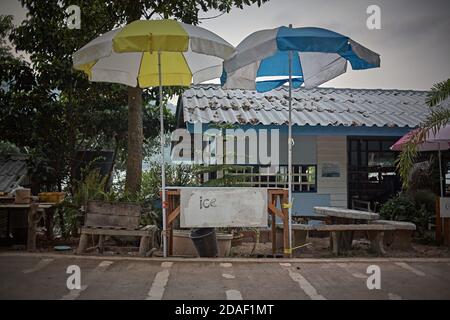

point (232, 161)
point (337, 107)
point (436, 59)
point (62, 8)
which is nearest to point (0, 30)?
point (62, 8)

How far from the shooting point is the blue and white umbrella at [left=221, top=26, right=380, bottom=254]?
572 cm

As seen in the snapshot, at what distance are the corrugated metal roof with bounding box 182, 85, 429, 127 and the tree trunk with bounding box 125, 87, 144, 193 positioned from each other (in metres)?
1.10

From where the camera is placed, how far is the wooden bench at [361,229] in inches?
266

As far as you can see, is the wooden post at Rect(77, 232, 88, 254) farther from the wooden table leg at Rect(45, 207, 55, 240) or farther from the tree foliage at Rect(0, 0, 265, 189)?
the tree foliage at Rect(0, 0, 265, 189)

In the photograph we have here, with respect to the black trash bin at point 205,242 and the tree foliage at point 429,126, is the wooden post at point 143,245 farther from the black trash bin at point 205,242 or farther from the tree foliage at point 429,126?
the tree foliage at point 429,126

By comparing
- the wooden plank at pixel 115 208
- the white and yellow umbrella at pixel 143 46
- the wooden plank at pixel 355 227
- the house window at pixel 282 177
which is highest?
the white and yellow umbrella at pixel 143 46

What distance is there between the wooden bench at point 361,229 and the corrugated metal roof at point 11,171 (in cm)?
657

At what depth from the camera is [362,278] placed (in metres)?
5.35

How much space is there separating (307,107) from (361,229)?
16.2 ft

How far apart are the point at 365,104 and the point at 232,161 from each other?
4.73 m

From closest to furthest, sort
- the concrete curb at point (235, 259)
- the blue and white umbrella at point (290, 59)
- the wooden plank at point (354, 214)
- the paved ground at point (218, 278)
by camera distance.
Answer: the paved ground at point (218, 278) < the blue and white umbrella at point (290, 59) < the concrete curb at point (235, 259) < the wooden plank at point (354, 214)

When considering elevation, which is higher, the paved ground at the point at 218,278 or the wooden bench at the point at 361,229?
the wooden bench at the point at 361,229

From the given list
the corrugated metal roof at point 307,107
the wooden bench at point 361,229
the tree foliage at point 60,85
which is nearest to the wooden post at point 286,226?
the wooden bench at point 361,229
